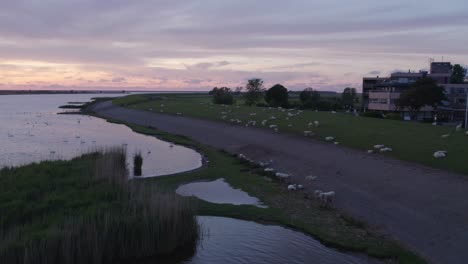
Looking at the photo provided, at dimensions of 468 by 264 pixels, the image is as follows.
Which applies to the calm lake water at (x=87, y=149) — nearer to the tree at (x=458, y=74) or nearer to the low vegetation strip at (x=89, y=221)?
the low vegetation strip at (x=89, y=221)

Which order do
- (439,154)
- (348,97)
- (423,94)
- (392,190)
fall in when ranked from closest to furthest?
(392,190), (439,154), (423,94), (348,97)

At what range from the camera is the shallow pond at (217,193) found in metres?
20.1

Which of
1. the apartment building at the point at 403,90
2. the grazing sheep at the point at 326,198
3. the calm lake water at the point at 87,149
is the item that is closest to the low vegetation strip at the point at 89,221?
the grazing sheep at the point at 326,198

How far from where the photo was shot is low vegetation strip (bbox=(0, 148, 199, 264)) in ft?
37.8

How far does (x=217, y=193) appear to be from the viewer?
2186cm

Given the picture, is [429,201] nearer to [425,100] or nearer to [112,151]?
[112,151]

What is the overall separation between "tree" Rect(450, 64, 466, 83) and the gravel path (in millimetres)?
108018

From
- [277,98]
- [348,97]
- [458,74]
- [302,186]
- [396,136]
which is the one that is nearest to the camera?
[302,186]

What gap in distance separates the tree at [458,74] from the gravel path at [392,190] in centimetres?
10802

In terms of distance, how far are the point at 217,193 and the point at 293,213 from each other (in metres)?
5.03

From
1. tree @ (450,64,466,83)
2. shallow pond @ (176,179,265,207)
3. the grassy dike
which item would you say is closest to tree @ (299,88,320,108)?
tree @ (450,64,466,83)

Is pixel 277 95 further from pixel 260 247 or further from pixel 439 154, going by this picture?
pixel 260 247

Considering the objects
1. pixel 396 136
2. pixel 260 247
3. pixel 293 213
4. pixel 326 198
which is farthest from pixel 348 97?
pixel 260 247

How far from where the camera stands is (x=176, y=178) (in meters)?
24.9
